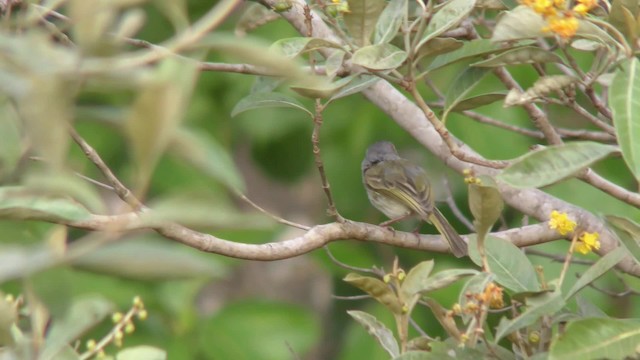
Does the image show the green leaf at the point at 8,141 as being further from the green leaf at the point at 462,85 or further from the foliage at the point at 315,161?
the green leaf at the point at 462,85

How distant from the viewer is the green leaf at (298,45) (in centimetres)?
240

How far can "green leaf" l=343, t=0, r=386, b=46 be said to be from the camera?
246 cm

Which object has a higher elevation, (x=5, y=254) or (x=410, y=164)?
(x=5, y=254)

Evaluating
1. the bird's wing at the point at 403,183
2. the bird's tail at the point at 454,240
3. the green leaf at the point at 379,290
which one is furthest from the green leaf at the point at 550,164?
the bird's wing at the point at 403,183

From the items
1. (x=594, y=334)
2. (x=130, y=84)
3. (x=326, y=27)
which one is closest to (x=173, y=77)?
(x=130, y=84)

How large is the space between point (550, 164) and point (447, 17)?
609mm

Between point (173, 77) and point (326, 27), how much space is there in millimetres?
2182

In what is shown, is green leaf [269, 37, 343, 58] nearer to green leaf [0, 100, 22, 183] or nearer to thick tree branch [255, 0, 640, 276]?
thick tree branch [255, 0, 640, 276]

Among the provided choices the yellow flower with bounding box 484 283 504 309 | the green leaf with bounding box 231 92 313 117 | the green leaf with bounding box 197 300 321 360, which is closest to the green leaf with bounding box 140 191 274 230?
the yellow flower with bounding box 484 283 504 309

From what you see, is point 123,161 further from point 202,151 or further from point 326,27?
point 202,151

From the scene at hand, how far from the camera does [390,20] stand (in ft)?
8.09

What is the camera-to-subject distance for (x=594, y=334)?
195 centimetres

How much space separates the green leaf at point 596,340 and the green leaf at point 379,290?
0.39m

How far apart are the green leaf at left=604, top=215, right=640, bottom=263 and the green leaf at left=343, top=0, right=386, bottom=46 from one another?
0.78 meters
